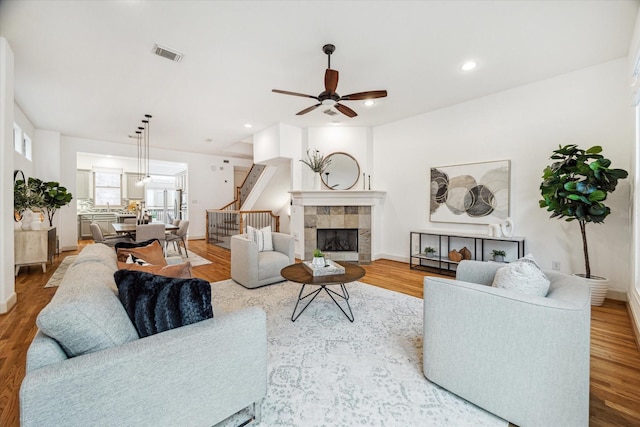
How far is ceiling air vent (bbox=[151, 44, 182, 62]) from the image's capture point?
286 cm

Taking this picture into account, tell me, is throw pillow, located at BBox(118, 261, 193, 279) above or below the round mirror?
below

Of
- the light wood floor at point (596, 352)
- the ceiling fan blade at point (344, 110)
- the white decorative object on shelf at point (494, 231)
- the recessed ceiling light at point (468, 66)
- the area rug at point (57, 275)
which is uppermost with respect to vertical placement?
the recessed ceiling light at point (468, 66)

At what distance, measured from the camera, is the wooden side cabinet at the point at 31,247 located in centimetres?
Answer: 411

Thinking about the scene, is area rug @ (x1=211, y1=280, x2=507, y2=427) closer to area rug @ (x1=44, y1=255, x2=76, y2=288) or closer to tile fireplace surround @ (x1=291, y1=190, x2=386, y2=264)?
tile fireplace surround @ (x1=291, y1=190, x2=386, y2=264)

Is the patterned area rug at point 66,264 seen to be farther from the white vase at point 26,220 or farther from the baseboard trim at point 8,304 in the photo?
the white vase at point 26,220

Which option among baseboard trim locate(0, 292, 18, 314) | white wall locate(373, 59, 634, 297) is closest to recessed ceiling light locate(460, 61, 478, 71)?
white wall locate(373, 59, 634, 297)

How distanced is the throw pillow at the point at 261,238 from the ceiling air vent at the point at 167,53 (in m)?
2.26

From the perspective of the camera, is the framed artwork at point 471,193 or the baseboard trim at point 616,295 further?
the framed artwork at point 471,193

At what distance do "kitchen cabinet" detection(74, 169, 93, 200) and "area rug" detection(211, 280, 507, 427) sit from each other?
27.9 ft

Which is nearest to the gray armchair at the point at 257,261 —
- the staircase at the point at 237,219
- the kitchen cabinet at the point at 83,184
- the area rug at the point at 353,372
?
the area rug at the point at 353,372

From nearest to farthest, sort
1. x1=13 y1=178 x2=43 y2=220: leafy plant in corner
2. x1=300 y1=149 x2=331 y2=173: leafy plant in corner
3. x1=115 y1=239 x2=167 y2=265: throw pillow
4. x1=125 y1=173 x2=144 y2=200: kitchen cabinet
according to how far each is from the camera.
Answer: x1=115 y1=239 x2=167 y2=265: throw pillow
x1=13 y1=178 x2=43 y2=220: leafy plant in corner
x1=300 y1=149 x2=331 y2=173: leafy plant in corner
x1=125 y1=173 x2=144 y2=200: kitchen cabinet

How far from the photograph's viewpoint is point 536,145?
3699 millimetres

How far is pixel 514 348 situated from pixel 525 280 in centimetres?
42

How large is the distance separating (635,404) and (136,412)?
2.68 m
